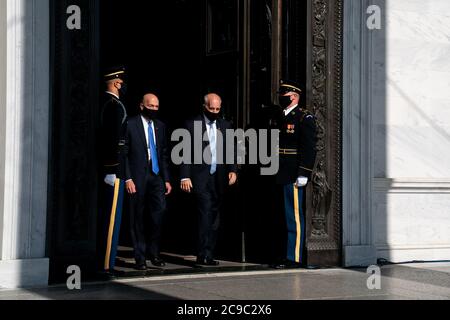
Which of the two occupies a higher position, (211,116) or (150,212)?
(211,116)

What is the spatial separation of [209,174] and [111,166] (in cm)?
163

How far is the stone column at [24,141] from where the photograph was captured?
899 cm

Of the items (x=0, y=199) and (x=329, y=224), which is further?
(x=329, y=224)

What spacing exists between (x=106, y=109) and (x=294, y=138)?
2401 mm

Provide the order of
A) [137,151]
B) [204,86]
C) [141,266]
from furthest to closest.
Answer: [204,86] → [137,151] → [141,266]

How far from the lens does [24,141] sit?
29.8ft

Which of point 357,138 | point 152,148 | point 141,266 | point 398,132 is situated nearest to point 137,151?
point 152,148

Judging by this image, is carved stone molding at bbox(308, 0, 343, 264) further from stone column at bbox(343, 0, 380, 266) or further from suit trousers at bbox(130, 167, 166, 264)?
suit trousers at bbox(130, 167, 166, 264)

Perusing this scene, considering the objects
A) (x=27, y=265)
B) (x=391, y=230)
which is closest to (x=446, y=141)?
(x=391, y=230)

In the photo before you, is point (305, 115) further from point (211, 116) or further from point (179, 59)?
point (179, 59)

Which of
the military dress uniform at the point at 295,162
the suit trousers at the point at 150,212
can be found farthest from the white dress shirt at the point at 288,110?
the suit trousers at the point at 150,212

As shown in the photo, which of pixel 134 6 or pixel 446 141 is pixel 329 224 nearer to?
pixel 446 141

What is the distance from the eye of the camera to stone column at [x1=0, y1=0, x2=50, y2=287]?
899cm

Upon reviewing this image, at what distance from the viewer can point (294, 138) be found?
11039 millimetres
